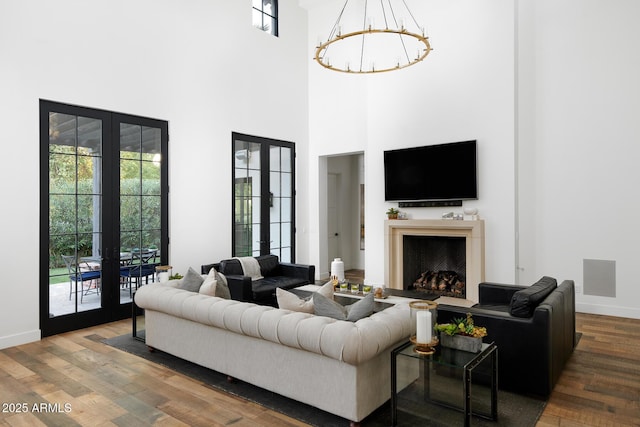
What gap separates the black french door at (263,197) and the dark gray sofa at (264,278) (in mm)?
908

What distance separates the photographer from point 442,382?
3.43 meters

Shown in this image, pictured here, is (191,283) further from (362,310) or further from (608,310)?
(608,310)

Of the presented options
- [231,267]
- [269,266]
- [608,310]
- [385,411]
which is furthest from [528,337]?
[269,266]

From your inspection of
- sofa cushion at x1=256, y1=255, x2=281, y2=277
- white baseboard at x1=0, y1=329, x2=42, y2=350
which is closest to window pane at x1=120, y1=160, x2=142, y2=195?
white baseboard at x1=0, y1=329, x2=42, y2=350

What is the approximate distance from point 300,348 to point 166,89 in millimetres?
4682

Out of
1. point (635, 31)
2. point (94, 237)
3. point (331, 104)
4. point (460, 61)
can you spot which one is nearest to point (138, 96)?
point (94, 237)

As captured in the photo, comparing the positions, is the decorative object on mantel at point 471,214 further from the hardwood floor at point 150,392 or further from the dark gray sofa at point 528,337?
the dark gray sofa at point 528,337

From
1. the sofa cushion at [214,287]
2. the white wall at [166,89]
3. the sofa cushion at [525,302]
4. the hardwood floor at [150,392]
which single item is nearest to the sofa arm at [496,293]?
the hardwood floor at [150,392]

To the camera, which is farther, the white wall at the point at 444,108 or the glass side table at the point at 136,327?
the white wall at the point at 444,108

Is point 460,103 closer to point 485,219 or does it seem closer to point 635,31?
point 485,219

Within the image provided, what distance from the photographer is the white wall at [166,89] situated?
15.2 ft

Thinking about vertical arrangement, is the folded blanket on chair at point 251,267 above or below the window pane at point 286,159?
below

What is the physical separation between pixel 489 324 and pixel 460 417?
0.82 m

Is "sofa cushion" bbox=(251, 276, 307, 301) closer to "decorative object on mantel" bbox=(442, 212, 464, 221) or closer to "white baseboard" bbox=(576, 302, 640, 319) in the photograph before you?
"decorative object on mantel" bbox=(442, 212, 464, 221)
